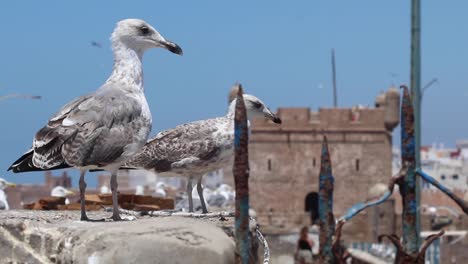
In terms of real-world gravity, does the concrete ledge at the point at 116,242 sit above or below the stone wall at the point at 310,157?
above

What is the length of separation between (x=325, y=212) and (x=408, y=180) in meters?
0.27

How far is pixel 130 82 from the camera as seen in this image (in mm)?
4797

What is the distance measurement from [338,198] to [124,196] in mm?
46704

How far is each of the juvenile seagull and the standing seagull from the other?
123cm

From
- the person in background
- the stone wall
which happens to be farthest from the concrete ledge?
the stone wall

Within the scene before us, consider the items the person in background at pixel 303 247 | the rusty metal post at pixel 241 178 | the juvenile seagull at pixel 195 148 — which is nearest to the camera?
the rusty metal post at pixel 241 178

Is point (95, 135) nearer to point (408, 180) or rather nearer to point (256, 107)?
point (408, 180)

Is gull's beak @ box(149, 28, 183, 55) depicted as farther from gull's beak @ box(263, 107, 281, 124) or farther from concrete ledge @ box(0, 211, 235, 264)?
gull's beak @ box(263, 107, 281, 124)

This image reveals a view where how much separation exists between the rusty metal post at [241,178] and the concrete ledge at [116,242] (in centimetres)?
48

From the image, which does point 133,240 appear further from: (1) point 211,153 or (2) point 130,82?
(1) point 211,153

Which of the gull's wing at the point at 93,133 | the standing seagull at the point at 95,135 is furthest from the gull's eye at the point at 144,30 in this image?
the gull's wing at the point at 93,133

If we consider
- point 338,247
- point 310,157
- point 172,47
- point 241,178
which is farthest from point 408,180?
point 310,157

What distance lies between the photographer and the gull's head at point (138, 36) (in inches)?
190

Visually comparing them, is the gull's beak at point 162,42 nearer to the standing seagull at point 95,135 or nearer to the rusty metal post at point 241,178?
the standing seagull at point 95,135
